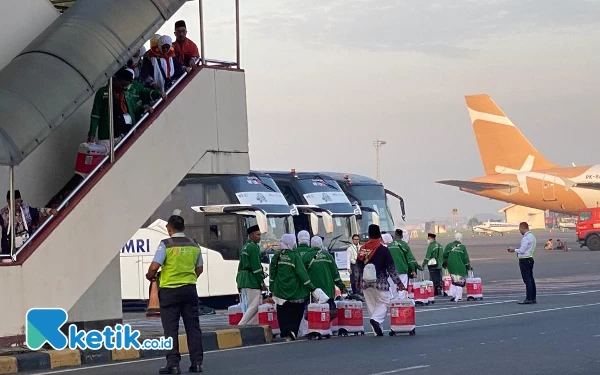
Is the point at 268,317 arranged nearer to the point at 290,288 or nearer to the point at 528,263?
the point at 290,288

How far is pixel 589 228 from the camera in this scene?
54.1 metres

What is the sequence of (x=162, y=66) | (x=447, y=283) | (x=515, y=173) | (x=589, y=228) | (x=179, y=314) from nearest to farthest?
1. (x=179, y=314)
2. (x=162, y=66)
3. (x=447, y=283)
4. (x=589, y=228)
5. (x=515, y=173)

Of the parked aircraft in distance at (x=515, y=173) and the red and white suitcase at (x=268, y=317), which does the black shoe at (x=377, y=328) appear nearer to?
the red and white suitcase at (x=268, y=317)

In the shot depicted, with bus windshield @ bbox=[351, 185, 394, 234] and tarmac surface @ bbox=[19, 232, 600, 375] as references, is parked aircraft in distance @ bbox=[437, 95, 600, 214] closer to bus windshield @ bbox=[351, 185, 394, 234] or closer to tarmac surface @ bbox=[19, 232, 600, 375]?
bus windshield @ bbox=[351, 185, 394, 234]

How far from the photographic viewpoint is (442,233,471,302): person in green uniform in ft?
79.1

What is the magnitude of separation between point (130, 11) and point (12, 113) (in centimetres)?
194

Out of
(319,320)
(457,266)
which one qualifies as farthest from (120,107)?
(457,266)

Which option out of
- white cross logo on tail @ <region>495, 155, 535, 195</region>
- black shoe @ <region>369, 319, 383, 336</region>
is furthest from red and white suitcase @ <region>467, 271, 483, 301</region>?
white cross logo on tail @ <region>495, 155, 535, 195</region>

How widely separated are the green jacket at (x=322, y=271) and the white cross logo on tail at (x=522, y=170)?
4992 centimetres

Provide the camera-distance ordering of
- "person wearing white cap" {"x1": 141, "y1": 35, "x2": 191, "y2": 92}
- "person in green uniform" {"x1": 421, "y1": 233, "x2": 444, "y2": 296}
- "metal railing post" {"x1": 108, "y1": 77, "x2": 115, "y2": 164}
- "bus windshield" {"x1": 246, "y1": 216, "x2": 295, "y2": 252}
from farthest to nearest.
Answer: "person in green uniform" {"x1": 421, "y1": 233, "x2": 444, "y2": 296} → "bus windshield" {"x1": 246, "y1": 216, "x2": 295, "y2": 252} → "person wearing white cap" {"x1": 141, "y1": 35, "x2": 191, "y2": 92} → "metal railing post" {"x1": 108, "y1": 77, "x2": 115, "y2": 164}

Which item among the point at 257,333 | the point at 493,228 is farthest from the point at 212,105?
the point at 493,228

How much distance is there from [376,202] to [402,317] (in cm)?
1688

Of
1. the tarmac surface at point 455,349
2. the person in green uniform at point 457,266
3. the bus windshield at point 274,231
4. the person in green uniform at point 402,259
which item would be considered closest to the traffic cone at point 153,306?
the tarmac surface at point 455,349

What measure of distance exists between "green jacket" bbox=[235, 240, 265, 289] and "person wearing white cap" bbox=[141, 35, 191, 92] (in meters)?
3.38
